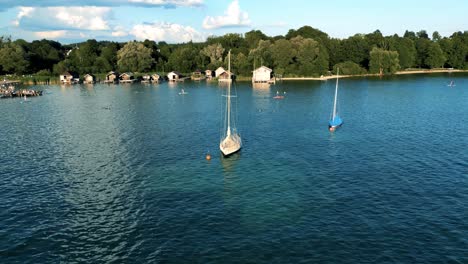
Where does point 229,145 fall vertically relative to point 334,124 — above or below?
below

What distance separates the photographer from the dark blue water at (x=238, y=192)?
40062mm

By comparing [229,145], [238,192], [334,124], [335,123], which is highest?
[335,123]

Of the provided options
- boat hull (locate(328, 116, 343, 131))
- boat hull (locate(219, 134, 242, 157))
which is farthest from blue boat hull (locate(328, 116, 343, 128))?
boat hull (locate(219, 134, 242, 157))

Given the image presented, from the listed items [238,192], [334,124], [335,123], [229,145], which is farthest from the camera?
[335,123]

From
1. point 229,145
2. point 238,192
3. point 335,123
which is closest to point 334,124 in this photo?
point 335,123

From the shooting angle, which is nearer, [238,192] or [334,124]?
[238,192]

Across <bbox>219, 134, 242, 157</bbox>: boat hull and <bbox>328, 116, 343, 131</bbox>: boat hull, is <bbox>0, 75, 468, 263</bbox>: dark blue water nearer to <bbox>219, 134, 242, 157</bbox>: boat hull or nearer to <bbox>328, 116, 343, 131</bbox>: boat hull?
<bbox>219, 134, 242, 157</bbox>: boat hull

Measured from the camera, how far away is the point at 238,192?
54656mm

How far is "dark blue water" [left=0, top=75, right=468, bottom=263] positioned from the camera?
131 feet

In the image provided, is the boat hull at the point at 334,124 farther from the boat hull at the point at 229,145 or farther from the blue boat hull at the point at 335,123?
the boat hull at the point at 229,145

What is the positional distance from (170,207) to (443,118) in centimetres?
9077

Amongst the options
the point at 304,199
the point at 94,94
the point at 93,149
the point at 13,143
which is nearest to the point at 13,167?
the point at 93,149

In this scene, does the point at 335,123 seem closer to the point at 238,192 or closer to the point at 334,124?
the point at 334,124

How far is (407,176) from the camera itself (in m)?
60.4
